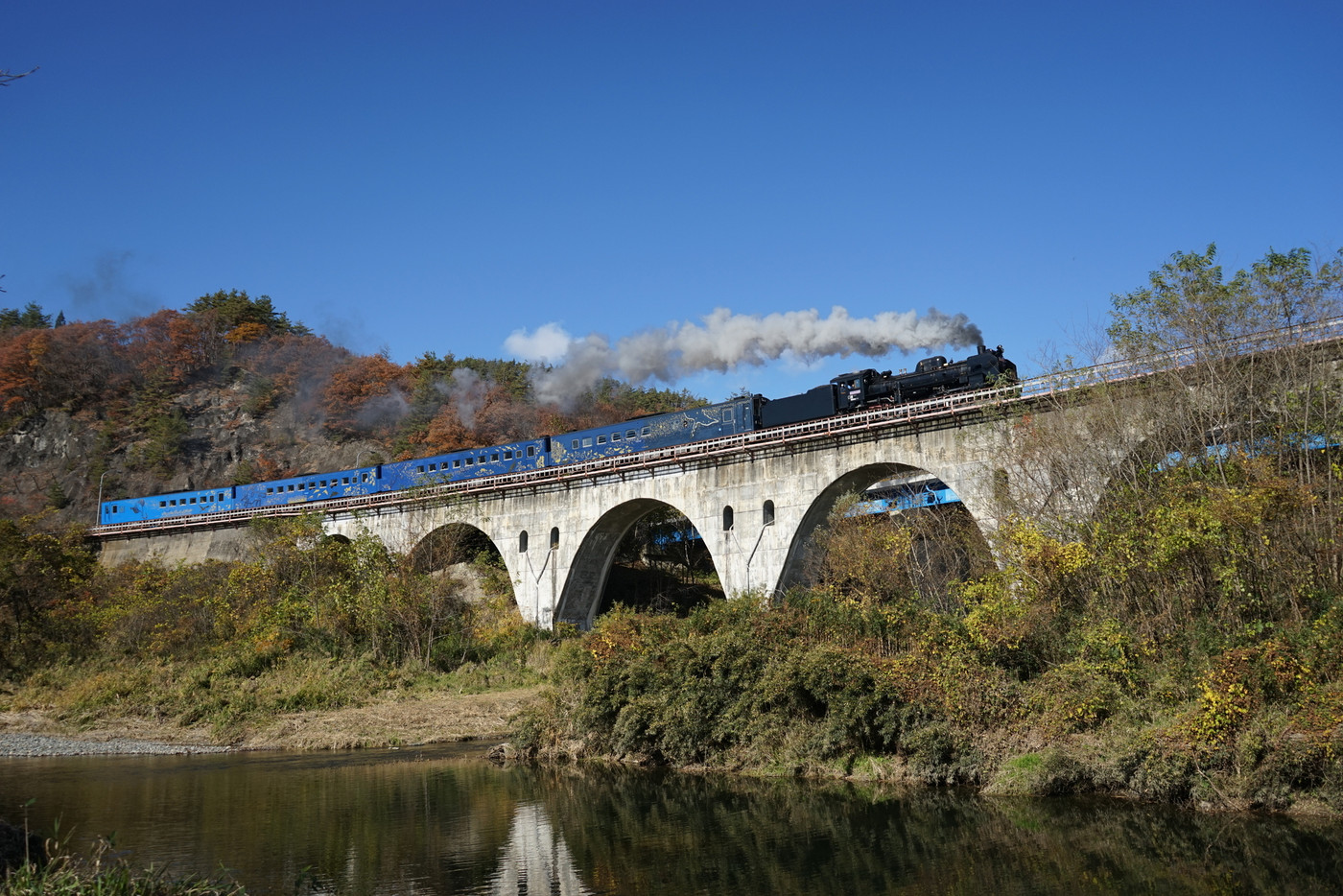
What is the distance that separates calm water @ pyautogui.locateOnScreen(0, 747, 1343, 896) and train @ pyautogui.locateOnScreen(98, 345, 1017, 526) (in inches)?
597

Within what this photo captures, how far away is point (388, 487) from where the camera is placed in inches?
1811

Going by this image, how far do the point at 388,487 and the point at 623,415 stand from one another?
23.4 metres

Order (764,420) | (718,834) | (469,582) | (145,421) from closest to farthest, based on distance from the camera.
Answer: (718,834)
(764,420)
(469,582)
(145,421)

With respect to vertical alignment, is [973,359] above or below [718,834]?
above

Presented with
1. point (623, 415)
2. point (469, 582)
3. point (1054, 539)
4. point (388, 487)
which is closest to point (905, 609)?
point (1054, 539)

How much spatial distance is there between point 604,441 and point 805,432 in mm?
9802

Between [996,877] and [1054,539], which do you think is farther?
[1054,539]

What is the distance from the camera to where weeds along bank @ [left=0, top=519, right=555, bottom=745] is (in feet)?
93.6

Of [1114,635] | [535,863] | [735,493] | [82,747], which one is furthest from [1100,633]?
[82,747]

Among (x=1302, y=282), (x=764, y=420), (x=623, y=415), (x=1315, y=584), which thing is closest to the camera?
(x=1315, y=584)

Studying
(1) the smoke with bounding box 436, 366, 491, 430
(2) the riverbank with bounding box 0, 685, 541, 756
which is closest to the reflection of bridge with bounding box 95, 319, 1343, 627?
(2) the riverbank with bounding box 0, 685, 541, 756

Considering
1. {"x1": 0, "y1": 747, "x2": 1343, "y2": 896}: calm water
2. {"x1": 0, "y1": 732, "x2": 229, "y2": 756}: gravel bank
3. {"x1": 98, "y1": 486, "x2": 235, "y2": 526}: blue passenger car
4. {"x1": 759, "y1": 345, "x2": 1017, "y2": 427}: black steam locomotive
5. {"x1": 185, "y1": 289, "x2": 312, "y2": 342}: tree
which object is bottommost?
{"x1": 0, "y1": 747, "x2": 1343, "y2": 896}: calm water

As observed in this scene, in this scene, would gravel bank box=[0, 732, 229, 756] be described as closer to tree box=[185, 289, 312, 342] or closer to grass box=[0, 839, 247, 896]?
grass box=[0, 839, 247, 896]

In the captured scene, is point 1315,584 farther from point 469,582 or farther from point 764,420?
point 469,582
